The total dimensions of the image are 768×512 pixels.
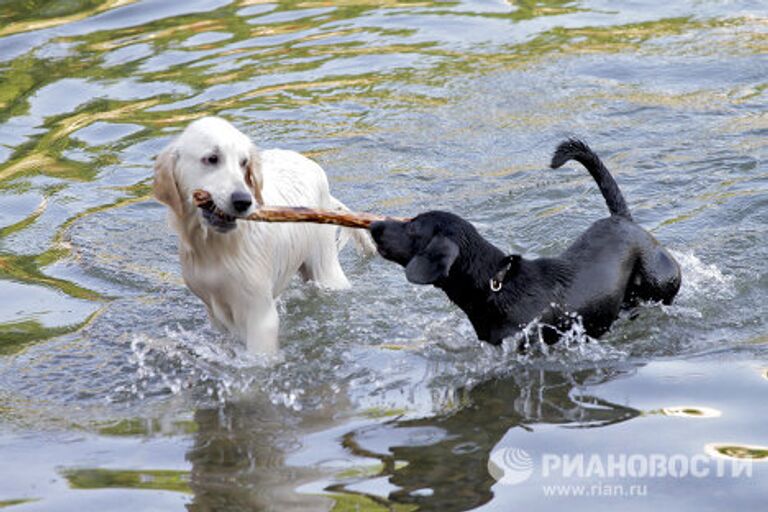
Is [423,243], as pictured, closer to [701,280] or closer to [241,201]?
[241,201]

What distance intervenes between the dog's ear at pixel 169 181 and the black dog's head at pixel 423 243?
1.02 m

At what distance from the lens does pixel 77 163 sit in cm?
1073

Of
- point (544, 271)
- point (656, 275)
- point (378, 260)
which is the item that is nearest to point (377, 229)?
point (544, 271)

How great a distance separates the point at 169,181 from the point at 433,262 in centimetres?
144

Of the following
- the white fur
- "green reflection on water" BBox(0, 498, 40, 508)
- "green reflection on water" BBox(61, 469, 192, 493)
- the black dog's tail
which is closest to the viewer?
"green reflection on water" BBox(0, 498, 40, 508)

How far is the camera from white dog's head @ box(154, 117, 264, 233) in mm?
6301

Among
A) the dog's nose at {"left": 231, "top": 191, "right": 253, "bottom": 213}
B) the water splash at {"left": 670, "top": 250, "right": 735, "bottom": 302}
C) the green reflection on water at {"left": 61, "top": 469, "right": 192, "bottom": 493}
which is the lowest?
the green reflection on water at {"left": 61, "top": 469, "right": 192, "bottom": 493}

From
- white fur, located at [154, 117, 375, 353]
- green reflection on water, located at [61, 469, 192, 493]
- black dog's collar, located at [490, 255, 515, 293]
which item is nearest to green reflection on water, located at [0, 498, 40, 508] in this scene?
green reflection on water, located at [61, 469, 192, 493]

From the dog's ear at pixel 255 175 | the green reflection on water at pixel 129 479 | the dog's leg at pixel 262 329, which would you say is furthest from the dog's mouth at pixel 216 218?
the green reflection on water at pixel 129 479

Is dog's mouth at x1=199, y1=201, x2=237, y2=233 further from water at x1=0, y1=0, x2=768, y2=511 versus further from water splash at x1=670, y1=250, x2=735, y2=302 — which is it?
water splash at x1=670, y1=250, x2=735, y2=302

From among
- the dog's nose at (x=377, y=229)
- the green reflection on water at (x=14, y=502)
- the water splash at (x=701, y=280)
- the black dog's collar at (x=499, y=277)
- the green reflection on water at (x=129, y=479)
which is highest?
the dog's nose at (x=377, y=229)

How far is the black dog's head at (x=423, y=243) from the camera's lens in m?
6.13

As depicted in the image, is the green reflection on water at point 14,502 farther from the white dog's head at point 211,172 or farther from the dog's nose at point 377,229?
the dog's nose at point 377,229

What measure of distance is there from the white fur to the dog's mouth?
0.03 m
